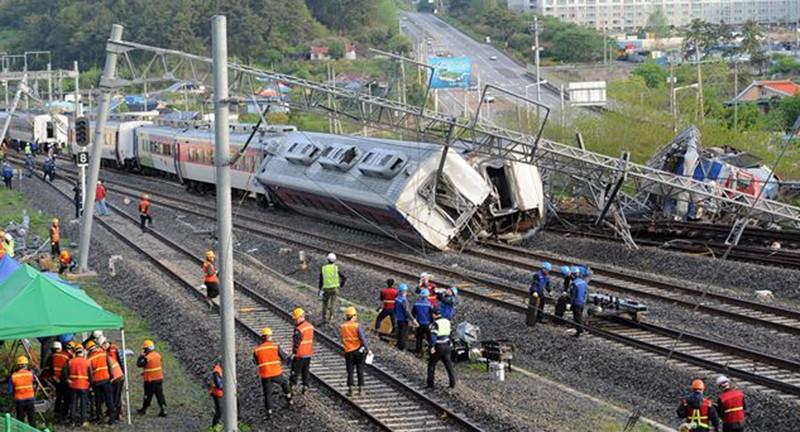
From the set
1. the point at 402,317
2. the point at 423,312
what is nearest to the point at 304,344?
the point at 423,312

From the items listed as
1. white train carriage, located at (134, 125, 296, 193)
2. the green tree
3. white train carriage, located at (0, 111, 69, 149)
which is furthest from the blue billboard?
white train carriage, located at (134, 125, 296, 193)

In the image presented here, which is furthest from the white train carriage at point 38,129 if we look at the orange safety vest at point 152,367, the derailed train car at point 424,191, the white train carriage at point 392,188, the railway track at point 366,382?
the orange safety vest at point 152,367

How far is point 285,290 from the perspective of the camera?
92.0ft

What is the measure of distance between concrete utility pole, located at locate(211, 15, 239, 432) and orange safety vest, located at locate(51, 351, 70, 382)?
308 cm

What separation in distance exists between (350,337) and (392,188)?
1437 cm

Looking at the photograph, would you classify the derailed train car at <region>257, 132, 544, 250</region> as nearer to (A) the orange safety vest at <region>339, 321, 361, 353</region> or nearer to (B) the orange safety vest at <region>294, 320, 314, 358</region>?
(A) the orange safety vest at <region>339, 321, 361, 353</region>

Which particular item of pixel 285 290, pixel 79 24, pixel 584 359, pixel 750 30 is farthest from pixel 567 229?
pixel 79 24

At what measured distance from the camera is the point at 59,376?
17969 millimetres

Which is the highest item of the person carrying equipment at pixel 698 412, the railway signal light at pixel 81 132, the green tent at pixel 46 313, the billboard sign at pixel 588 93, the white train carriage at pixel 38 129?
the railway signal light at pixel 81 132

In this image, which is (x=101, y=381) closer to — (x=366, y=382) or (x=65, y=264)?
(x=366, y=382)

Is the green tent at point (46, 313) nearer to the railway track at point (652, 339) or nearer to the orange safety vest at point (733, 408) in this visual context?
the orange safety vest at point (733, 408)

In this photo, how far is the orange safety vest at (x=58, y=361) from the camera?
18.3m

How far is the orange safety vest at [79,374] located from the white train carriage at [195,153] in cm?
2219

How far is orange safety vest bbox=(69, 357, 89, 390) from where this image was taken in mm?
17641
